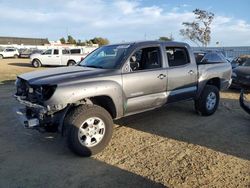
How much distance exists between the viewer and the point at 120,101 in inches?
206

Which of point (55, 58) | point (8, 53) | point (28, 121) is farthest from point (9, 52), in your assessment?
point (28, 121)

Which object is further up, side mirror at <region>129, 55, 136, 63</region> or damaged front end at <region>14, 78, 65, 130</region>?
side mirror at <region>129, 55, 136, 63</region>

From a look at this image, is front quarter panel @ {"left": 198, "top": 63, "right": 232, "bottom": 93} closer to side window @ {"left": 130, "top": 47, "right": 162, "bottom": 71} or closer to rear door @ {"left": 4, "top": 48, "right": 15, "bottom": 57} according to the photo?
side window @ {"left": 130, "top": 47, "right": 162, "bottom": 71}

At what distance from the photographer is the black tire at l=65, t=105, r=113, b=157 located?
15.2 feet

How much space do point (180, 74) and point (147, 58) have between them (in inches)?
32.8

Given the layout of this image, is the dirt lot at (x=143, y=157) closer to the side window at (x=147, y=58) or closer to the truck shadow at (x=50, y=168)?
the truck shadow at (x=50, y=168)

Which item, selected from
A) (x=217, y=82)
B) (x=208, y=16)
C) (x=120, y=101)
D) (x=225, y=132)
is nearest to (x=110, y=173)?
(x=120, y=101)

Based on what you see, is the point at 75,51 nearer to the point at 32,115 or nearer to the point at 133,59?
the point at 133,59

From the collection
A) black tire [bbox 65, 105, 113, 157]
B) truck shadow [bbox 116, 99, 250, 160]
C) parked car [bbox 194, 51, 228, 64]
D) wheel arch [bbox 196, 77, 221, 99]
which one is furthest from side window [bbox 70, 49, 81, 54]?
black tire [bbox 65, 105, 113, 157]

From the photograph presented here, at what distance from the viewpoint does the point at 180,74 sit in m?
6.32

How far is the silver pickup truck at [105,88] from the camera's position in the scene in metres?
4.66

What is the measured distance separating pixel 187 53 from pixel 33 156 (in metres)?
3.93

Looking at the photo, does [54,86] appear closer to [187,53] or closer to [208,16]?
[187,53]

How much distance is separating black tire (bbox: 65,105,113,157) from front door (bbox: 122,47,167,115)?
22.5 inches
